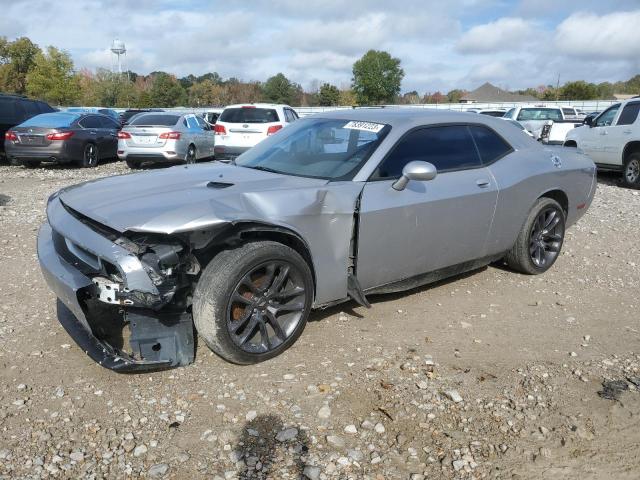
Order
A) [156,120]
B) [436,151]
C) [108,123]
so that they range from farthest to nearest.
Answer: [108,123] → [156,120] → [436,151]

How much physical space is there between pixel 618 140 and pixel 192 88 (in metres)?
68.7

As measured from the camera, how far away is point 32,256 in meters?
5.84

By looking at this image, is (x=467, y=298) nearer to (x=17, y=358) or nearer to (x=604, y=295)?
(x=604, y=295)

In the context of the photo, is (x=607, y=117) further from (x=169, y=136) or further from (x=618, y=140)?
(x=169, y=136)

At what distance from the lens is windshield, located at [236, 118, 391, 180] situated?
4082mm

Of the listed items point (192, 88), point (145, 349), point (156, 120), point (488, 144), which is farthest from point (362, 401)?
point (192, 88)

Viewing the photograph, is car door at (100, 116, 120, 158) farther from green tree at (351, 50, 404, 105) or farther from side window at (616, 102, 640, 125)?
green tree at (351, 50, 404, 105)

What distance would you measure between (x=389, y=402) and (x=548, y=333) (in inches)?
67.4

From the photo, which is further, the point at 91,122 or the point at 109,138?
Result: the point at 109,138

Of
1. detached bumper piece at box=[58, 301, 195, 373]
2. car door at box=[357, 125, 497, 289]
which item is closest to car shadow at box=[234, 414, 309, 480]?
detached bumper piece at box=[58, 301, 195, 373]

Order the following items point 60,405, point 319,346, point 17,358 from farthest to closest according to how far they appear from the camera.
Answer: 1. point 319,346
2. point 17,358
3. point 60,405

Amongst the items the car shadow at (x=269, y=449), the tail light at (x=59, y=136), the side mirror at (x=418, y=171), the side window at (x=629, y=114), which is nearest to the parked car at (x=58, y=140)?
the tail light at (x=59, y=136)

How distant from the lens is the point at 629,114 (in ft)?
39.2

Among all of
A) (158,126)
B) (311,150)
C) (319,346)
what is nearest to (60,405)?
(319,346)
